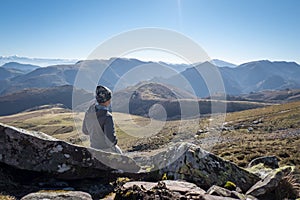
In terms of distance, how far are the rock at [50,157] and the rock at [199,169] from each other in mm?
1860

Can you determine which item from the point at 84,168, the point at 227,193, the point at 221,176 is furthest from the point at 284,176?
the point at 84,168

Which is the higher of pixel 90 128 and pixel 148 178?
pixel 90 128

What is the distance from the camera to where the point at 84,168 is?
9.12 metres

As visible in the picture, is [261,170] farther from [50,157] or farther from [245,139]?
[245,139]

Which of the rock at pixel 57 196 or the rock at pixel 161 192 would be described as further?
the rock at pixel 161 192

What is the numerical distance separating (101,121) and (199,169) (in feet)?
12.8

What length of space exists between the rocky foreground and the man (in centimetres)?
97

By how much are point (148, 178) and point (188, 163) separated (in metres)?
1.51

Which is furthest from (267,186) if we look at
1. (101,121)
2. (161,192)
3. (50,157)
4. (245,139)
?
(245,139)

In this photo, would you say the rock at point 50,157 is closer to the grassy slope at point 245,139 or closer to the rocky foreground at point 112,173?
the rocky foreground at point 112,173

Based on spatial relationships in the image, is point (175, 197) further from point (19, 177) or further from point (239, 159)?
point (239, 159)

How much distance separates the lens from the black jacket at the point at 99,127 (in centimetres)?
1016

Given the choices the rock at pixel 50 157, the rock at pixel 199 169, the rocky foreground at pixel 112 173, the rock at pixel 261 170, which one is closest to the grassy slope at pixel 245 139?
the rock at pixel 50 157

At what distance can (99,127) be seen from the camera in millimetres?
10203
